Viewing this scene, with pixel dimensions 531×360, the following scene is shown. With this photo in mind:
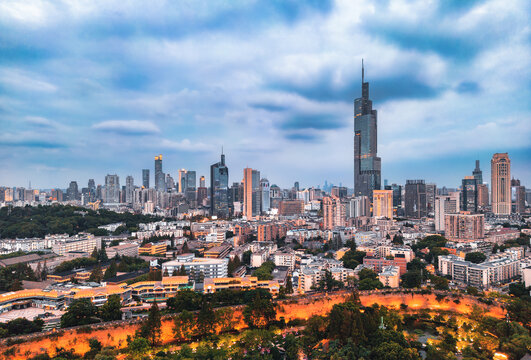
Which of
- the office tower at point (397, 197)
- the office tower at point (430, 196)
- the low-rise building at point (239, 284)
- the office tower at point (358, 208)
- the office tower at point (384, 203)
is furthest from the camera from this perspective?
the office tower at point (397, 197)

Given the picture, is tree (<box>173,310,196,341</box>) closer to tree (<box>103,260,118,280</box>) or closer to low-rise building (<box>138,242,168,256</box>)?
tree (<box>103,260,118,280</box>)

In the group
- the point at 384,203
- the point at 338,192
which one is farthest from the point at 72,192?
the point at 384,203

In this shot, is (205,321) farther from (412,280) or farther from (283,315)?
(412,280)

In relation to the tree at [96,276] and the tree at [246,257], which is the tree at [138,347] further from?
the tree at [246,257]

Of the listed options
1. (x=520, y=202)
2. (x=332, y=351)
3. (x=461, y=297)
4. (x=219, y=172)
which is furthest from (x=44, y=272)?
(x=520, y=202)

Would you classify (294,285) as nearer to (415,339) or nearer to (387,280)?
(387,280)

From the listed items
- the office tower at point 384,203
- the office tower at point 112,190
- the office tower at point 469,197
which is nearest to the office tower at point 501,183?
the office tower at point 469,197

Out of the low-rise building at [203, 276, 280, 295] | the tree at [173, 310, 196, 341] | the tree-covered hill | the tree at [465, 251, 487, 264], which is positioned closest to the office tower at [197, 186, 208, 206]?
the tree-covered hill

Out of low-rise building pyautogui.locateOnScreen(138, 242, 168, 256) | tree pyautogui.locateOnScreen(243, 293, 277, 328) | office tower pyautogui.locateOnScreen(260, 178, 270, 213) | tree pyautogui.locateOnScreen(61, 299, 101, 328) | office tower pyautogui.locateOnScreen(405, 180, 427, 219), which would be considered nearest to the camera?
tree pyautogui.locateOnScreen(61, 299, 101, 328)
